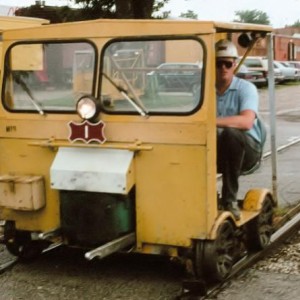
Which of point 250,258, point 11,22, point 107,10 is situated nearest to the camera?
point 250,258

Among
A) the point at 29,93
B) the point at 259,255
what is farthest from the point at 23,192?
the point at 259,255

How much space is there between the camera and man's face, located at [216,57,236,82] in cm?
546

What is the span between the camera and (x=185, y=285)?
4.90 metres

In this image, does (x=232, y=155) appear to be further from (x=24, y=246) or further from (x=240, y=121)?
(x=24, y=246)

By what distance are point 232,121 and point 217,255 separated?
40.5 inches

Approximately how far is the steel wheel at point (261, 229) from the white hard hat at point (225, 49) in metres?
1.33

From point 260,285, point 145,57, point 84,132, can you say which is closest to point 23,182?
point 84,132

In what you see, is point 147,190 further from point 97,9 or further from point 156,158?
point 97,9

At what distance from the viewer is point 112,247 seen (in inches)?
192

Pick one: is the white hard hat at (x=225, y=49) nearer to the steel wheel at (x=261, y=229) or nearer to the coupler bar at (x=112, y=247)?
the steel wheel at (x=261, y=229)

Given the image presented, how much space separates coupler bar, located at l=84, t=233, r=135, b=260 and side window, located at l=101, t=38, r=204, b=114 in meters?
0.93

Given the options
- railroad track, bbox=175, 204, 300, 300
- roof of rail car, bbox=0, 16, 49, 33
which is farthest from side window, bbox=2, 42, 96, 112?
roof of rail car, bbox=0, 16, 49, 33

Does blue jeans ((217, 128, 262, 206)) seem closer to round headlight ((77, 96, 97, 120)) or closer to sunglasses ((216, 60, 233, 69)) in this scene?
sunglasses ((216, 60, 233, 69))

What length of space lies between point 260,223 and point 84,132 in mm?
1812
